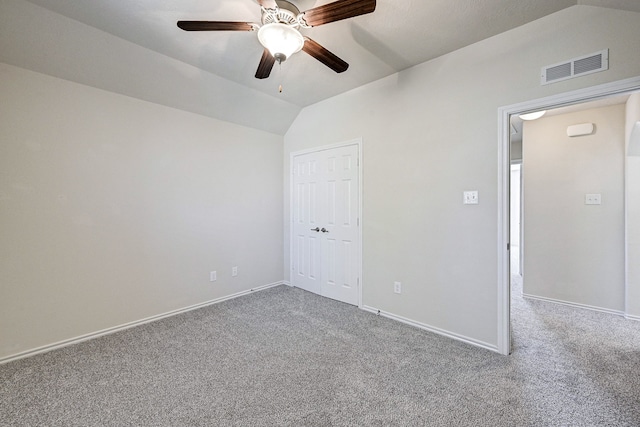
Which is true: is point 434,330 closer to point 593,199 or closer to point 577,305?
point 577,305

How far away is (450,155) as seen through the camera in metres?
2.51

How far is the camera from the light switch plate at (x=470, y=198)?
2.37 meters

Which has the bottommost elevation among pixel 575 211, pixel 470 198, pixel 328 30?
pixel 575 211

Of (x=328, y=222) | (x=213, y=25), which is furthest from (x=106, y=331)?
(x=213, y=25)

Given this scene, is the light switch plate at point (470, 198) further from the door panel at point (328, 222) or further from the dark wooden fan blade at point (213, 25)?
the dark wooden fan blade at point (213, 25)

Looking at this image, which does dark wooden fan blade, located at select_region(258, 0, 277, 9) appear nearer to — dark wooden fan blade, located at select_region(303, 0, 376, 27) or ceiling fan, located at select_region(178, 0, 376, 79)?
ceiling fan, located at select_region(178, 0, 376, 79)

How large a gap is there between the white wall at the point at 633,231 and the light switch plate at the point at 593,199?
237 mm

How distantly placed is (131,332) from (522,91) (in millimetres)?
4150

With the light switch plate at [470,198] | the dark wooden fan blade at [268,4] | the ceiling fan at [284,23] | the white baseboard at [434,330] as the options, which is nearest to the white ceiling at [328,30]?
the ceiling fan at [284,23]

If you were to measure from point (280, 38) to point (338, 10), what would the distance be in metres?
0.37

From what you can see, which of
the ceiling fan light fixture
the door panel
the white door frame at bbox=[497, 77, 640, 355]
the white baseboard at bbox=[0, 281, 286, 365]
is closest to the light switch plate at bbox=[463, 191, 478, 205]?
the white door frame at bbox=[497, 77, 640, 355]

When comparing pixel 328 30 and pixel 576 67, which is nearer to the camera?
pixel 576 67

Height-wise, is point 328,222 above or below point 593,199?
below

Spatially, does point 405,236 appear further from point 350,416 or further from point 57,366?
point 57,366
